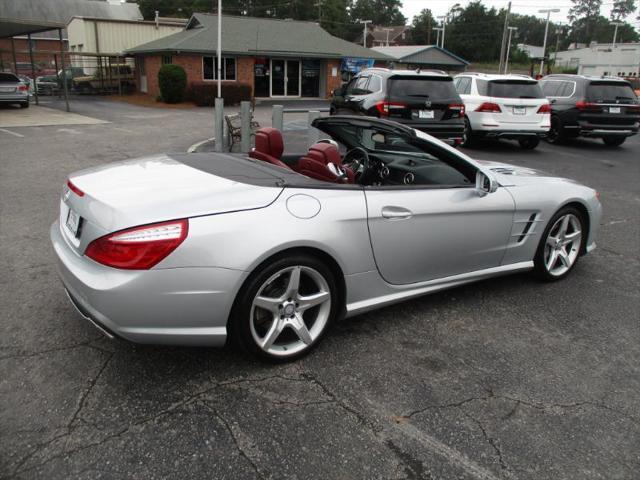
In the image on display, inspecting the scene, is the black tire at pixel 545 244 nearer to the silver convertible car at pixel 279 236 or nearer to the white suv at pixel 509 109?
the silver convertible car at pixel 279 236

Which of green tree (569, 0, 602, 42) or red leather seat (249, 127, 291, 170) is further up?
green tree (569, 0, 602, 42)

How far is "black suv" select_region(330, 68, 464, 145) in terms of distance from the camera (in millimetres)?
10766

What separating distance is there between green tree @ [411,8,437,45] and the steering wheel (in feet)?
307

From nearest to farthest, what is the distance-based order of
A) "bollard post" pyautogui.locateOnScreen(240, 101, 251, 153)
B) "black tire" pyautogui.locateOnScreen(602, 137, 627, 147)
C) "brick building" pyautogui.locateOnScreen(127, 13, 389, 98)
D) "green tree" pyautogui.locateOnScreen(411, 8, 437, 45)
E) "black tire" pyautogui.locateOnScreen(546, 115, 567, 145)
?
"bollard post" pyautogui.locateOnScreen(240, 101, 251, 153) < "black tire" pyautogui.locateOnScreen(546, 115, 567, 145) < "black tire" pyautogui.locateOnScreen(602, 137, 627, 147) < "brick building" pyautogui.locateOnScreen(127, 13, 389, 98) < "green tree" pyautogui.locateOnScreen(411, 8, 437, 45)

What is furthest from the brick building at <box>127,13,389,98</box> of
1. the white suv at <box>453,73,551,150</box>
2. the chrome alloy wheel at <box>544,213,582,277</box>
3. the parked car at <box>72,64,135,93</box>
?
the chrome alloy wheel at <box>544,213,582,277</box>

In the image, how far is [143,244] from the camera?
264 cm

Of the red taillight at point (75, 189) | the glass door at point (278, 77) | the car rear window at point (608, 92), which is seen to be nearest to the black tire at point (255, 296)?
the red taillight at point (75, 189)

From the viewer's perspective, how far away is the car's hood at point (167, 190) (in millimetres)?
2754

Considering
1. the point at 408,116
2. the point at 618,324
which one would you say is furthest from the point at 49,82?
the point at 618,324

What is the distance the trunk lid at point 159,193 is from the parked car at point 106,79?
107 feet

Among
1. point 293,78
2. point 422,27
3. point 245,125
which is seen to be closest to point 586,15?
point 422,27

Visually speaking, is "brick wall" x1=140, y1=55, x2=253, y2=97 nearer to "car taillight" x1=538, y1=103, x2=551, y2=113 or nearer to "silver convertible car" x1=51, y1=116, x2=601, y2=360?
"car taillight" x1=538, y1=103, x2=551, y2=113

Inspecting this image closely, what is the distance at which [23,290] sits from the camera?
4.08m

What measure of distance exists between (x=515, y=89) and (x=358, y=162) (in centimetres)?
970
